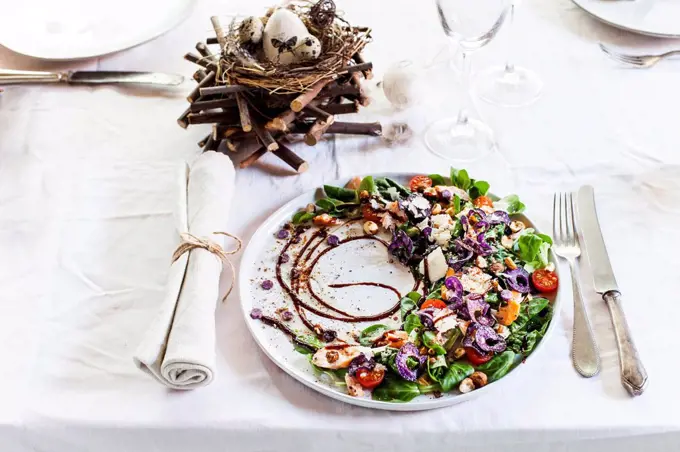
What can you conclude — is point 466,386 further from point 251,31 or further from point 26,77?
point 26,77

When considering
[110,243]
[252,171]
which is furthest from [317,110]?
[110,243]

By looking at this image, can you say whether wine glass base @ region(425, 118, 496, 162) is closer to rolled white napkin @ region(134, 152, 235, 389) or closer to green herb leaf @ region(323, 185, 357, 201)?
green herb leaf @ region(323, 185, 357, 201)

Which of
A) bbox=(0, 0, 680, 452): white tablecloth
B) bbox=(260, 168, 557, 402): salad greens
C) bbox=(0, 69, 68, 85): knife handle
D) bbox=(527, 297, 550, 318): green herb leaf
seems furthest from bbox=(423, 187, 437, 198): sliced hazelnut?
bbox=(0, 69, 68, 85): knife handle

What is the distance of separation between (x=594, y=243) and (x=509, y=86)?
399mm

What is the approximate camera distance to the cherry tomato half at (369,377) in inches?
29.2

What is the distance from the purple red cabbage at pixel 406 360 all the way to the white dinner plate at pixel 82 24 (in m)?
0.78

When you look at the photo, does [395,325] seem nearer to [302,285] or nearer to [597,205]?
[302,285]

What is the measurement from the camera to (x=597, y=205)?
3.23ft

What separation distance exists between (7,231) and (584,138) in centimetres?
86

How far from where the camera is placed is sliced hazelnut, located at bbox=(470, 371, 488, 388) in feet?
2.45

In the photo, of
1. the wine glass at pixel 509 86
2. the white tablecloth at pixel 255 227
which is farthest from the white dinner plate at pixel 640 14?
the wine glass at pixel 509 86

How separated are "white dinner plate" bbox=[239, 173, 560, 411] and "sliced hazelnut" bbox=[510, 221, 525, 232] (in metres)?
0.02

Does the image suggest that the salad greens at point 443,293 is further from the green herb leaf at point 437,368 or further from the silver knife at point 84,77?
the silver knife at point 84,77

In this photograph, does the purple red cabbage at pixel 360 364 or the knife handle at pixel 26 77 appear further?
the knife handle at pixel 26 77
